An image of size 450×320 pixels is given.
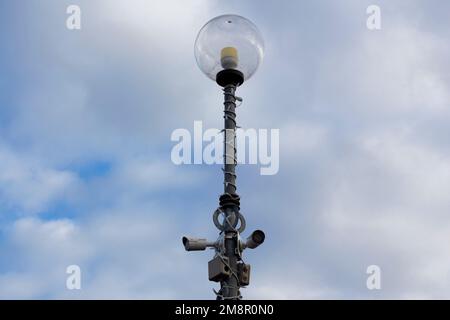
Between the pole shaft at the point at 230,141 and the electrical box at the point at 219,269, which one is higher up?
the pole shaft at the point at 230,141

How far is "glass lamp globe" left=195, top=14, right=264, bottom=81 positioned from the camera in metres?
14.2

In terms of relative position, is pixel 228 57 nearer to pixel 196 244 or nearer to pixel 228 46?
pixel 228 46

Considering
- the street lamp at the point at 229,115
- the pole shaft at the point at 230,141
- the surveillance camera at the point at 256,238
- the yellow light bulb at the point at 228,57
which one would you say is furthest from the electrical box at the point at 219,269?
the yellow light bulb at the point at 228,57

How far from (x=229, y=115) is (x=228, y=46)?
124 centimetres

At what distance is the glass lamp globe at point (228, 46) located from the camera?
14.2 meters

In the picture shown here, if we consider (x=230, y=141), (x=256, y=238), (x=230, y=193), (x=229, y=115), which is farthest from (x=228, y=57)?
(x=256, y=238)

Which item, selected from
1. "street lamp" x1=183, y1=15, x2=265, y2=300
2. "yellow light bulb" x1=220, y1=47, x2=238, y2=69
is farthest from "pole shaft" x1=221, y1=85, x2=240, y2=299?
"yellow light bulb" x1=220, y1=47, x2=238, y2=69

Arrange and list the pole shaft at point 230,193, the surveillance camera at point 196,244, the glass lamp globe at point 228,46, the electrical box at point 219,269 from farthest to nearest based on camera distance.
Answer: the glass lamp globe at point 228,46
the surveillance camera at point 196,244
the pole shaft at point 230,193
the electrical box at point 219,269

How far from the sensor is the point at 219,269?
42.9 ft

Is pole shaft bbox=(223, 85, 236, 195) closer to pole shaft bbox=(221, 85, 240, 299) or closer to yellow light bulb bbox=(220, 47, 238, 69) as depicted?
pole shaft bbox=(221, 85, 240, 299)

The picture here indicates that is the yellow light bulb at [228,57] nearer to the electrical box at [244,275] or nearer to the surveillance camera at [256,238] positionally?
the surveillance camera at [256,238]

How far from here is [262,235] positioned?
1342 centimetres
